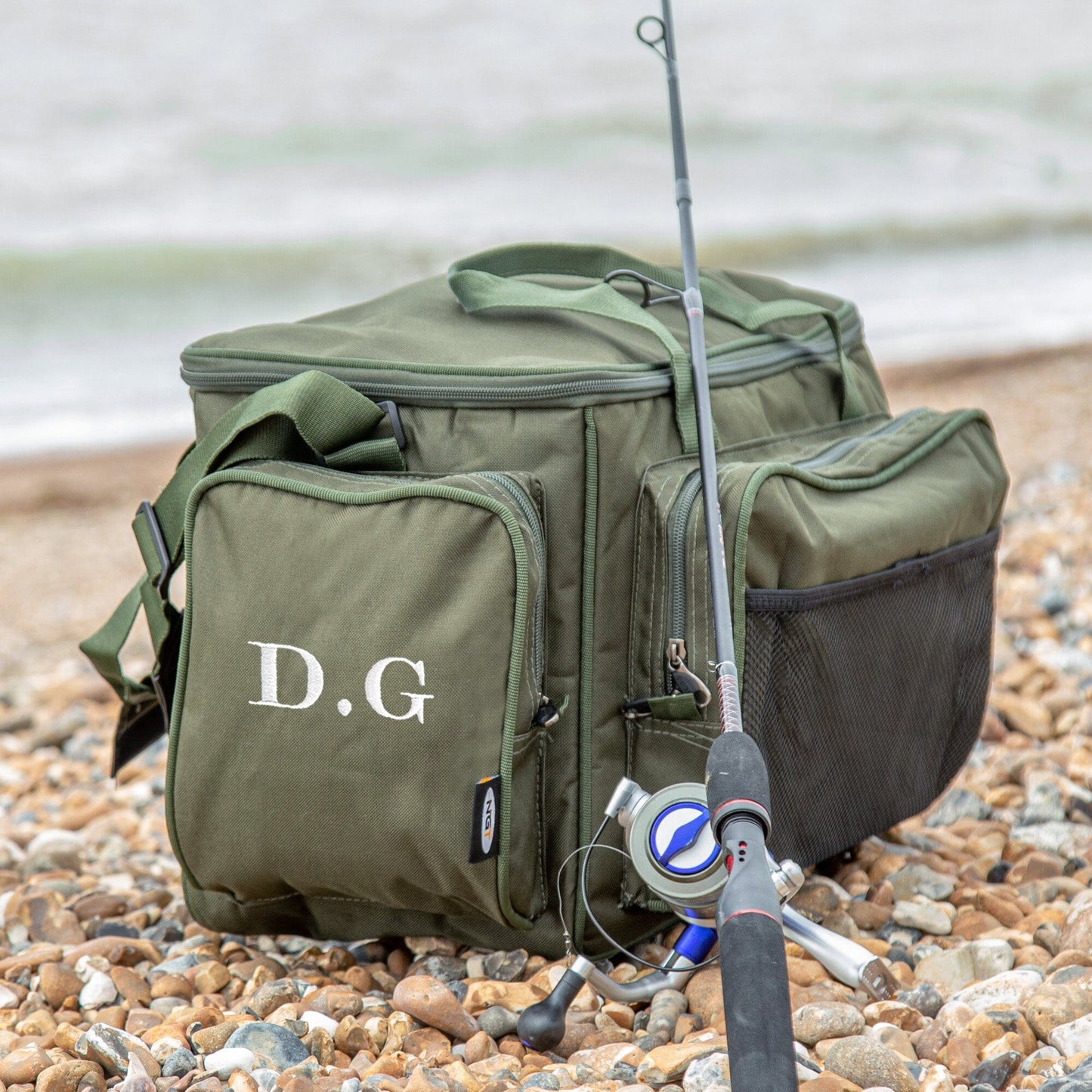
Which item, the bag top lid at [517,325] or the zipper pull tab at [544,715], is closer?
the zipper pull tab at [544,715]

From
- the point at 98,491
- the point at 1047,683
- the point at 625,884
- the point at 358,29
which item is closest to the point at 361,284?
the point at 98,491

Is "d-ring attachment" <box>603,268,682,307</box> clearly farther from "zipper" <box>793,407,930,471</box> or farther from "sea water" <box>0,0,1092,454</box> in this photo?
"sea water" <box>0,0,1092,454</box>

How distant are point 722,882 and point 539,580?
1.24ft

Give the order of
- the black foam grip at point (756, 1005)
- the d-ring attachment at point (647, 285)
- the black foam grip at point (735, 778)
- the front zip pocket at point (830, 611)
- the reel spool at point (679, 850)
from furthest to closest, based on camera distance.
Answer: the d-ring attachment at point (647, 285) → the front zip pocket at point (830, 611) → the reel spool at point (679, 850) → the black foam grip at point (735, 778) → the black foam grip at point (756, 1005)

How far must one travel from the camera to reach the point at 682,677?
156cm

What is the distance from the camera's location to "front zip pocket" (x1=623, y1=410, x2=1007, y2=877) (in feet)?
5.12

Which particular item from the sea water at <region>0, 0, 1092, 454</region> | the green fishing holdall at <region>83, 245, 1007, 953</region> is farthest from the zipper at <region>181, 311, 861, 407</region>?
the sea water at <region>0, 0, 1092, 454</region>

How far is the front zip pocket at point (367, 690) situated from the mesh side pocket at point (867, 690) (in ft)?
0.95

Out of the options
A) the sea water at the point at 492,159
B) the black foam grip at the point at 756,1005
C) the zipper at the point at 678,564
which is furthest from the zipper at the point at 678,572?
the sea water at the point at 492,159

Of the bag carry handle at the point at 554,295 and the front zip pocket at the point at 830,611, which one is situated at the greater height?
the bag carry handle at the point at 554,295

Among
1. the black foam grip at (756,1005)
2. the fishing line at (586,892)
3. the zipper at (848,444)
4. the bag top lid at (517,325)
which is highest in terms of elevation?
the bag top lid at (517,325)

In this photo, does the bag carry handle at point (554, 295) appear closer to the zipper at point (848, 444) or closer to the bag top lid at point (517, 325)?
the bag top lid at point (517, 325)

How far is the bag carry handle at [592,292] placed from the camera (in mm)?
1759

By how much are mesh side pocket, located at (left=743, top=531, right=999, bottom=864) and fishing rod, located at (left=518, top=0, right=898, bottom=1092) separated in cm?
12
